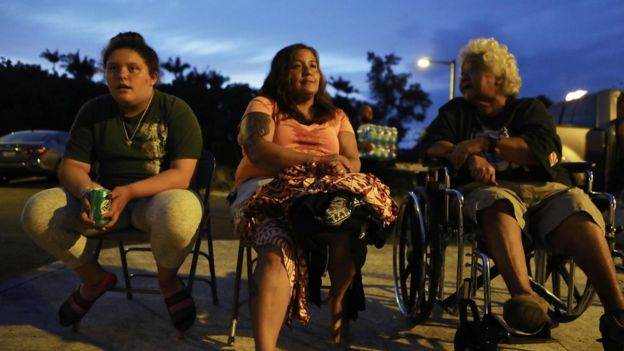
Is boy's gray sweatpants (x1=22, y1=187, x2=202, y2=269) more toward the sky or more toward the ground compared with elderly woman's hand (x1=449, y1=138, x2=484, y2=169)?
more toward the ground

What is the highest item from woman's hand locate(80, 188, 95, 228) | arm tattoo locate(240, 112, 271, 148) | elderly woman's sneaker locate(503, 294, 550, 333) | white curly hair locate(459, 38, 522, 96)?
white curly hair locate(459, 38, 522, 96)

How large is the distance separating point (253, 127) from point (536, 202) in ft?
4.57

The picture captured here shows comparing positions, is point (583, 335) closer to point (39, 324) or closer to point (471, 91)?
point (471, 91)

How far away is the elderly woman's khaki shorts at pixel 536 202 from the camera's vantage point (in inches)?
110

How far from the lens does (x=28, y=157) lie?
13203mm

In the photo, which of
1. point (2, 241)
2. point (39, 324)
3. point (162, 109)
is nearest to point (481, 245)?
point (162, 109)

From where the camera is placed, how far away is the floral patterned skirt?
8.51 feet

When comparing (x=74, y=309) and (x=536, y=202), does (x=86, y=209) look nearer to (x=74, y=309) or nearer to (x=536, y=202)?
(x=74, y=309)

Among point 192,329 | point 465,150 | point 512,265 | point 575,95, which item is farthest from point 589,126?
point 192,329

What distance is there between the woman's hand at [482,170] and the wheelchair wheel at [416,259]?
1.06 feet

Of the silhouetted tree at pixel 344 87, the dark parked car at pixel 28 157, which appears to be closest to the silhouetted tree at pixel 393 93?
the silhouetted tree at pixel 344 87

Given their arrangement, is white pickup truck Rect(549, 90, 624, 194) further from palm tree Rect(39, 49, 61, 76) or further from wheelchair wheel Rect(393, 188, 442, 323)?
palm tree Rect(39, 49, 61, 76)

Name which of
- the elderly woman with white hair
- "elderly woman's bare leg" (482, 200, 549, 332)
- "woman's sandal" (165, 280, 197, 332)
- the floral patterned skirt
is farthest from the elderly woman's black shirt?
"woman's sandal" (165, 280, 197, 332)

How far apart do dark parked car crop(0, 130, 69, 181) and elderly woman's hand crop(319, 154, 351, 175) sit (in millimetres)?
11723
